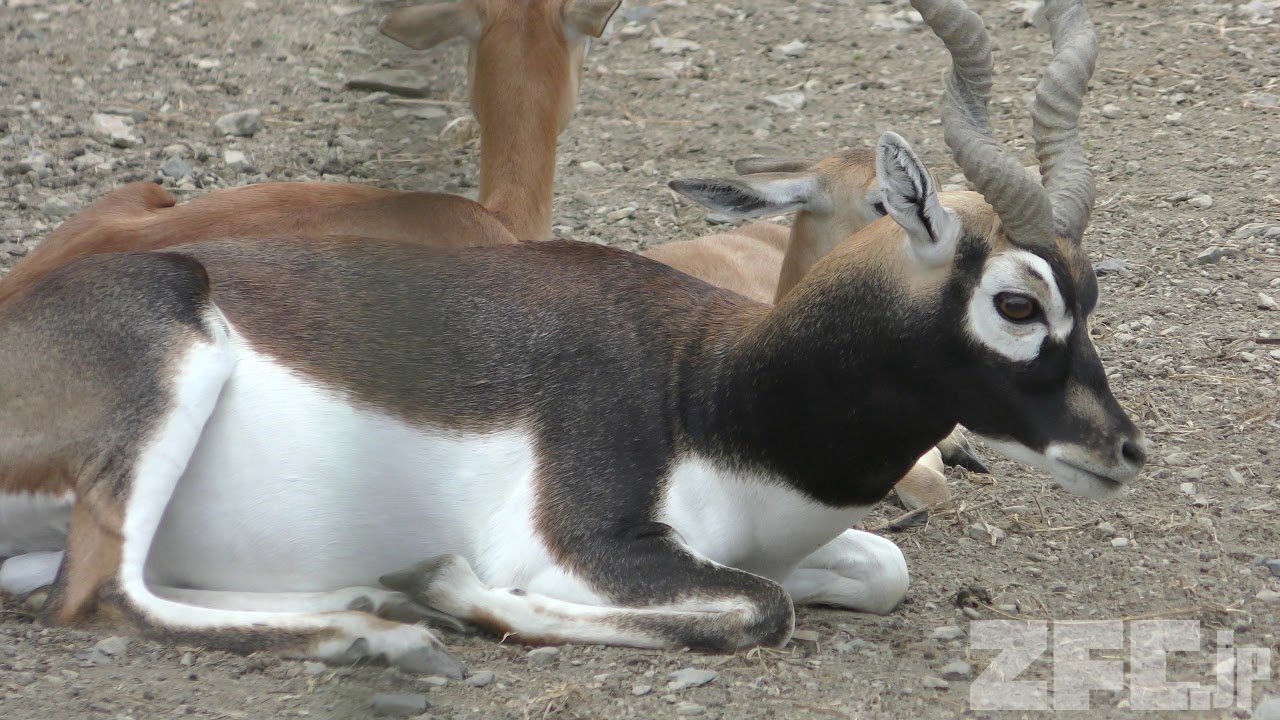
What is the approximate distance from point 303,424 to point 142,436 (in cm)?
48

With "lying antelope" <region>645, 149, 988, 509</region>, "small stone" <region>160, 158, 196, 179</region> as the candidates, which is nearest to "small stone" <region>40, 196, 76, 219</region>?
"small stone" <region>160, 158, 196, 179</region>

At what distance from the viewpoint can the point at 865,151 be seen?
6.61 meters

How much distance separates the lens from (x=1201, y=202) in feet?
25.8

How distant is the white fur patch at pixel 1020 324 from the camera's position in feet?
13.8

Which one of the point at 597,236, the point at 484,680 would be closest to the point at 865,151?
the point at 597,236

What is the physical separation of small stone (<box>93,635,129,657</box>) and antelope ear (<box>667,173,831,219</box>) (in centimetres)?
249

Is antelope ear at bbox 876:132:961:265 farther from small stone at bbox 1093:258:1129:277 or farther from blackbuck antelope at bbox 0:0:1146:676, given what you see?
small stone at bbox 1093:258:1129:277

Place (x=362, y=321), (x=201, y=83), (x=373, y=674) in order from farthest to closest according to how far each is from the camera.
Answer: (x=201, y=83) → (x=362, y=321) → (x=373, y=674)

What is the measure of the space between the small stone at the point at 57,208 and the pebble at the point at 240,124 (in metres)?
1.31

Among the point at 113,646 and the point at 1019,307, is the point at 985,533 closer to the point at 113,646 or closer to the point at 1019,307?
the point at 1019,307

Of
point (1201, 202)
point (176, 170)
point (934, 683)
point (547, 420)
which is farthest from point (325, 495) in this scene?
point (1201, 202)

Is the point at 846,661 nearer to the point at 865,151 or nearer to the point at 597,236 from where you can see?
the point at 865,151

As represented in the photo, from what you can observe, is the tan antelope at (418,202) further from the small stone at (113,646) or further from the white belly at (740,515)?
the white belly at (740,515)

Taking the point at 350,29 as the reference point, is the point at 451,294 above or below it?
above
